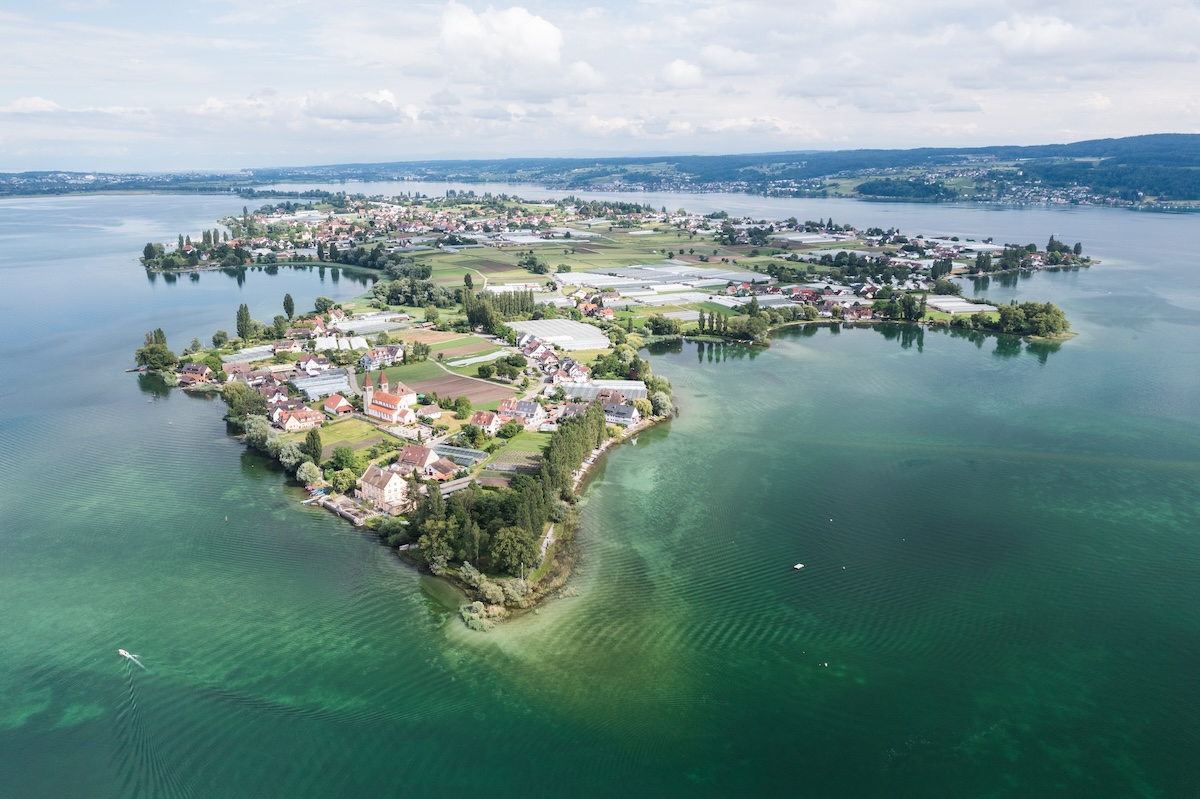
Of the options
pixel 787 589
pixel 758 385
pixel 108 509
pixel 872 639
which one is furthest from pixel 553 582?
pixel 758 385

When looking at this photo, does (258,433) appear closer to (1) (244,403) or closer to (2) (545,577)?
(1) (244,403)

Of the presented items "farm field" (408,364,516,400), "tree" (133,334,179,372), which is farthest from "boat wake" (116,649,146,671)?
"tree" (133,334,179,372)

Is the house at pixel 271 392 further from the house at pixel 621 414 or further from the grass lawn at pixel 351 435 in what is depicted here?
the house at pixel 621 414

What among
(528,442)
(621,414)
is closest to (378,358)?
(528,442)

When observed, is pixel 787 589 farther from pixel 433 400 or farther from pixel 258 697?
pixel 433 400

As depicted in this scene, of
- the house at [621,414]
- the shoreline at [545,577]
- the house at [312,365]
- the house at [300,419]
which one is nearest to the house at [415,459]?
the shoreline at [545,577]
